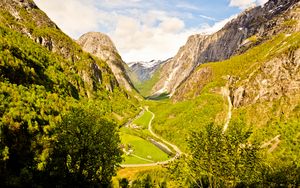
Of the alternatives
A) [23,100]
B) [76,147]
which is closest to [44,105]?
[23,100]

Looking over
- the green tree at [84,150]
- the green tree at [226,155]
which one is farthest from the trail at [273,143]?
the green tree at [226,155]

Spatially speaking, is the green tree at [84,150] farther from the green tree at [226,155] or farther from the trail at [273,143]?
the trail at [273,143]

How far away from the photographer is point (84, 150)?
225 ft

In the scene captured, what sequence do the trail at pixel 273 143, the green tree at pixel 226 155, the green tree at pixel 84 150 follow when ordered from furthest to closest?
the trail at pixel 273 143
the green tree at pixel 84 150
the green tree at pixel 226 155

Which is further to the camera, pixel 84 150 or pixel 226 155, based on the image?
pixel 84 150

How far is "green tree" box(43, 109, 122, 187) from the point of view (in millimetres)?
67812

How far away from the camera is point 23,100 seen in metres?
110

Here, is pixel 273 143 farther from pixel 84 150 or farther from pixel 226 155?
pixel 226 155

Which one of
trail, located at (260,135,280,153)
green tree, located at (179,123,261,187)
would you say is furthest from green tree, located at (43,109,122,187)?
trail, located at (260,135,280,153)

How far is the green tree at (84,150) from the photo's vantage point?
67.8 meters

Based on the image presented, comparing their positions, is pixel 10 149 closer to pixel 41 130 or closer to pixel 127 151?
pixel 41 130

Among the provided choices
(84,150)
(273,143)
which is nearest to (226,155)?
(84,150)

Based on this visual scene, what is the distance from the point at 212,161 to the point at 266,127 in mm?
139860

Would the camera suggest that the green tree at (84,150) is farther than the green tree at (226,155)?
Yes
